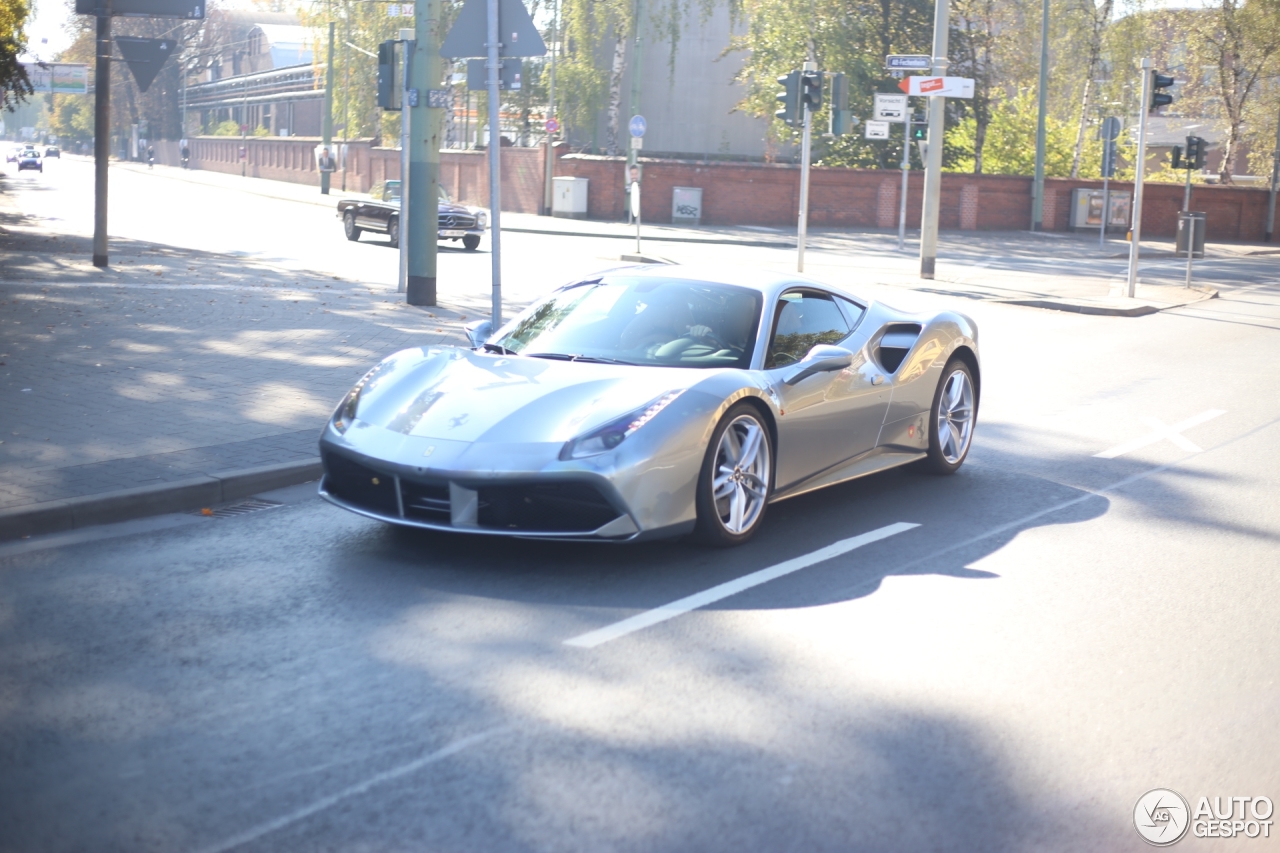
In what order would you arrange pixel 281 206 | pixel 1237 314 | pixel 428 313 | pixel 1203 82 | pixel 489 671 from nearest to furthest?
pixel 489 671 → pixel 428 313 → pixel 1237 314 → pixel 281 206 → pixel 1203 82

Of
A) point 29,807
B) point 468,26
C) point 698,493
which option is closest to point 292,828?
point 29,807

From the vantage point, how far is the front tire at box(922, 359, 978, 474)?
25.5 feet

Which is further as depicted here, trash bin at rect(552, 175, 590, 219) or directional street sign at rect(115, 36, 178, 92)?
trash bin at rect(552, 175, 590, 219)

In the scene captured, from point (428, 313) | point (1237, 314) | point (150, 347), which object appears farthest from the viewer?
point (1237, 314)

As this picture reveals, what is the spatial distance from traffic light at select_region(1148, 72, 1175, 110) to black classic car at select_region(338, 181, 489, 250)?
1419 cm

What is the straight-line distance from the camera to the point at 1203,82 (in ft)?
179

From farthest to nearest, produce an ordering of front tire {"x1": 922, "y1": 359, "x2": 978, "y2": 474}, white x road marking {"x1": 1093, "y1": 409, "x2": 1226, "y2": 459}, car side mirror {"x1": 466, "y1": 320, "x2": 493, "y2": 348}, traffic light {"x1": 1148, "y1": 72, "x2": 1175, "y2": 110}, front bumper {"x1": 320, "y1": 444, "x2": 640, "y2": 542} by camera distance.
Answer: traffic light {"x1": 1148, "y1": 72, "x2": 1175, "y2": 110}
white x road marking {"x1": 1093, "y1": 409, "x2": 1226, "y2": 459}
front tire {"x1": 922, "y1": 359, "x2": 978, "y2": 474}
car side mirror {"x1": 466, "y1": 320, "x2": 493, "y2": 348}
front bumper {"x1": 320, "y1": 444, "x2": 640, "y2": 542}

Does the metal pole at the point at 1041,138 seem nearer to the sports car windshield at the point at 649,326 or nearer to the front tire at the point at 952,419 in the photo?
the front tire at the point at 952,419

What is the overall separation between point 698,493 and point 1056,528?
2.10 meters

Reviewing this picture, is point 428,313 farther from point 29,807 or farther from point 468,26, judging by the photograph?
point 29,807

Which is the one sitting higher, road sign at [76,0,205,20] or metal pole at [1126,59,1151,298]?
road sign at [76,0,205,20]

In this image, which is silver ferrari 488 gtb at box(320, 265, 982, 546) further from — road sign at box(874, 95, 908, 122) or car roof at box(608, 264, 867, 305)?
road sign at box(874, 95, 908, 122)

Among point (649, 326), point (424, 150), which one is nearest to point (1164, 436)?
point (649, 326)

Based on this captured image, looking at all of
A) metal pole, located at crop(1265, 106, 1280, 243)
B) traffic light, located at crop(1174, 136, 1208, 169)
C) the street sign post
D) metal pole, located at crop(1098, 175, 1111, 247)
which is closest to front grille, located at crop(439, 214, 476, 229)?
traffic light, located at crop(1174, 136, 1208, 169)
